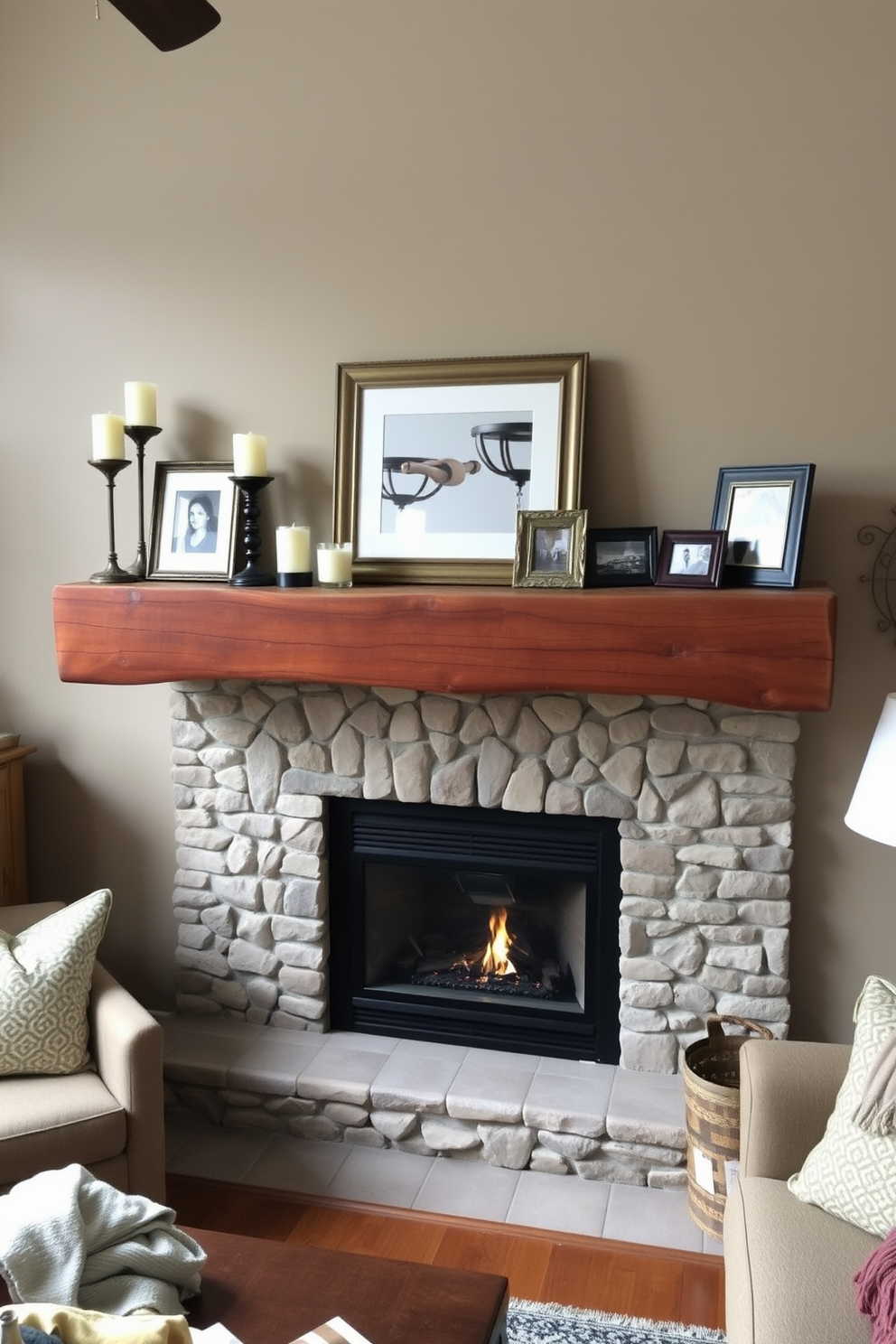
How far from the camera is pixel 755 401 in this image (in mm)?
2664

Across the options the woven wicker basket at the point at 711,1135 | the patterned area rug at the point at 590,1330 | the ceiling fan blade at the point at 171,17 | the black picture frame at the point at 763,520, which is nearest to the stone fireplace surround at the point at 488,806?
the woven wicker basket at the point at 711,1135

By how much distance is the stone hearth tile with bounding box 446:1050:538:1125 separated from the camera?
2.77 meters

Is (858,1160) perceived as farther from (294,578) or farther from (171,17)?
(171,17)

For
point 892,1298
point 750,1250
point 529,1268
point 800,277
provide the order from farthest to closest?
point 800,277
point 529,1268
point 750,1250
point 892,1298

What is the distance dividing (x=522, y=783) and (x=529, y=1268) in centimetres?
109

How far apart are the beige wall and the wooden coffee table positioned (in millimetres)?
1387

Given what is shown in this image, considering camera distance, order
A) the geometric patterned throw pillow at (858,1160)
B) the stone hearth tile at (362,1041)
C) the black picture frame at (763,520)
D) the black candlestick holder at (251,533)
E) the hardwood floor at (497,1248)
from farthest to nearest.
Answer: the stone hearth tile at (362,1041)
the black candlestick holder at (251,533)
the black picture frame at (763,520)
the hardwood floor at (497,1248)
the geometric patterned throw pillow at (858,1160)

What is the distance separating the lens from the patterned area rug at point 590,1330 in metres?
2.21

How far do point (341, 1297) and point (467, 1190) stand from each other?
1027mm

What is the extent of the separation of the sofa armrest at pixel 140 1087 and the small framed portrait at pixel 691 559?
4.98 ft

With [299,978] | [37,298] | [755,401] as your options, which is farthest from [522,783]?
[37,298]

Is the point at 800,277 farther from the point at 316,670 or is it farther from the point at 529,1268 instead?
the point at 529,1268

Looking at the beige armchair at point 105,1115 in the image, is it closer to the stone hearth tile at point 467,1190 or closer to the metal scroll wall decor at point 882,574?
the stone hearth tile at point 467,1190

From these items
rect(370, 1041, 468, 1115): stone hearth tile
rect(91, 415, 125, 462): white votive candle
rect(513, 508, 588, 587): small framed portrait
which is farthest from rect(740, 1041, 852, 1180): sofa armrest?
rect(91, 415, 125, 462): white votive candle
